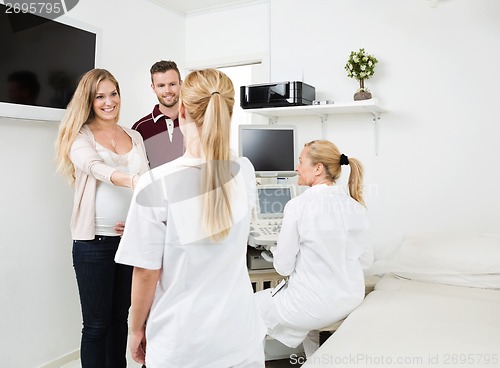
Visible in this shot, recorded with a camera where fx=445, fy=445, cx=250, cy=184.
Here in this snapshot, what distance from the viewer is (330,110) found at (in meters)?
2.85

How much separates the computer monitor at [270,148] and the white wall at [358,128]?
29 cm

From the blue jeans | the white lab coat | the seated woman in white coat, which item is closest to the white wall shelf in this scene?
the seated woman in white coat

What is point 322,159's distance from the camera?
84.0 inches

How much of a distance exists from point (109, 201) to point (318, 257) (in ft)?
3.09

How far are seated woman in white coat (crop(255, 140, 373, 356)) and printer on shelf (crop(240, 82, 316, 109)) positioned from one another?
0.75 m

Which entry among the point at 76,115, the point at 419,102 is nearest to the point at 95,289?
the point at 76,115

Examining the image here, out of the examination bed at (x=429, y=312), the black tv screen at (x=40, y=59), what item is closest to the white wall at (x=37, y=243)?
the black tv screen at (x=40, y=59)

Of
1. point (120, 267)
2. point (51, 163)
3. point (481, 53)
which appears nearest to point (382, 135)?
point (481, 53)

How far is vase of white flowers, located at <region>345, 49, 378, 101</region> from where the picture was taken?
2719 mm

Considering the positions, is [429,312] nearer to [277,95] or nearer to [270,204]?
[270,204]

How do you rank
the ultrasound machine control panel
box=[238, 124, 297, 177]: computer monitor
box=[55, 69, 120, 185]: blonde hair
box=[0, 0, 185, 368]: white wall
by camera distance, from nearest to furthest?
box=[55, 69, 120, 185]: blonde hair < box=[0, 0, 185, 368]: white wall < the ultrasound machine control panel < box=[238, 124, 297, 177]: computer monitor

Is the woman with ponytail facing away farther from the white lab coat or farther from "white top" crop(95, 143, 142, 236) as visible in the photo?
the white lab coat

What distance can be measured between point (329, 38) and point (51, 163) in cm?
192

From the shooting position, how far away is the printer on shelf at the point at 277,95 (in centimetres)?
277
